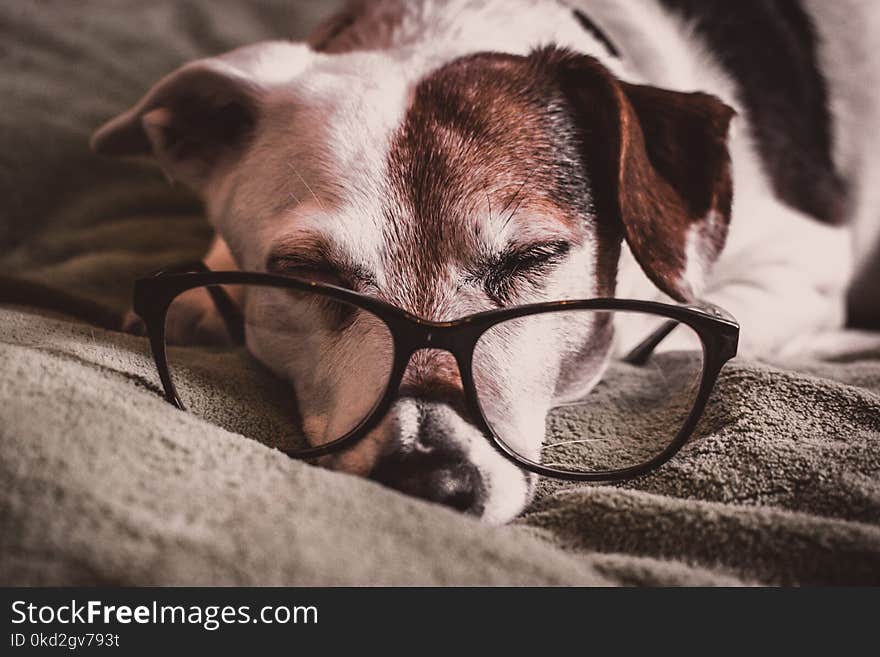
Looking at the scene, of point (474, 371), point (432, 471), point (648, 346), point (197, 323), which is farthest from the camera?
point (197, 323)

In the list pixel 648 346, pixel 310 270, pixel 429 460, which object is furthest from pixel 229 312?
pixel 648 346

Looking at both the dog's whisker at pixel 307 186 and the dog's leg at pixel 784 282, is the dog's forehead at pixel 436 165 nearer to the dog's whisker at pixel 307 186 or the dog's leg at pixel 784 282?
the dog's whisker at pixel 307 186

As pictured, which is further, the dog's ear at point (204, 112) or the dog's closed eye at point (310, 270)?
the dog's ear at point (204, 112)

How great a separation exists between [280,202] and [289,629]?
69 centimetres

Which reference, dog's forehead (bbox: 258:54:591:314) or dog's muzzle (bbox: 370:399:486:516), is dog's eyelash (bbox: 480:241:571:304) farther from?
dog's muzzle (bbox: 370:399:486:516)

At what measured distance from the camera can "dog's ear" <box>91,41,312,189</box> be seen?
1.29 m

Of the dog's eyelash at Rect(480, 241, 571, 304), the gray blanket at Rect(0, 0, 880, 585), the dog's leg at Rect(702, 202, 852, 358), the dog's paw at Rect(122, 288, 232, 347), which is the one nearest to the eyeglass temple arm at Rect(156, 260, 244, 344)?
the dog's paw at Rect(122, 288, 232, 347)

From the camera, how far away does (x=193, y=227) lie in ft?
6.13

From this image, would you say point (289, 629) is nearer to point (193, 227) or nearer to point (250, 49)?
point (250, 49)

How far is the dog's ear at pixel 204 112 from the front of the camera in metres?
1.29

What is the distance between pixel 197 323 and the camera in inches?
54.0

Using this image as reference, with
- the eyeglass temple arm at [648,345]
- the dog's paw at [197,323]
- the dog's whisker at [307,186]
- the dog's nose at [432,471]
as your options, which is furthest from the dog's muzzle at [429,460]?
the dog's paw at [197,323]

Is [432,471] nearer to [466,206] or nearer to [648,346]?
[466,206]

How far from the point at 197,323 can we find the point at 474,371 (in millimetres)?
618
